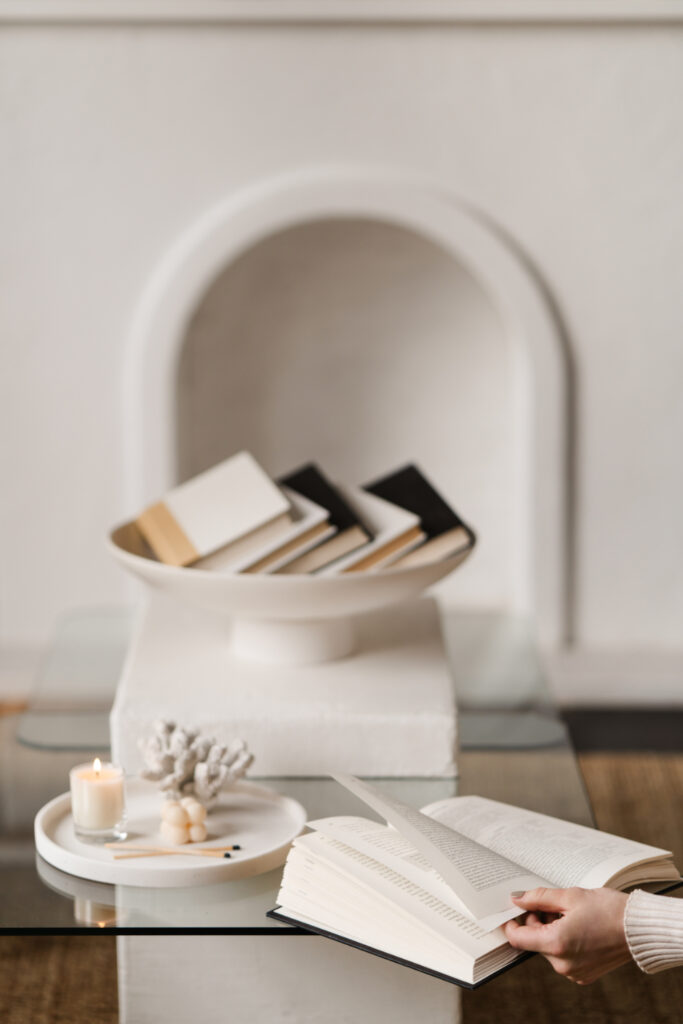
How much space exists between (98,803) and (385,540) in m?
0.51

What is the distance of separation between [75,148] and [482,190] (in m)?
0.97

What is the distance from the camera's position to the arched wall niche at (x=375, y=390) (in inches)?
116

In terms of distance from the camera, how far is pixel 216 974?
1.21 m

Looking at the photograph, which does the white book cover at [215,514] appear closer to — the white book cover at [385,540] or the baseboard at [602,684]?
the white book cover at [385,540]

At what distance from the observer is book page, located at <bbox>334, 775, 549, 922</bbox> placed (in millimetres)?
1009

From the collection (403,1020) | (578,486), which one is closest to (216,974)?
(403,1020)

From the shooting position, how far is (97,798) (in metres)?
1.15

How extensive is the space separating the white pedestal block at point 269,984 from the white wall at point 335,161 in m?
1.87

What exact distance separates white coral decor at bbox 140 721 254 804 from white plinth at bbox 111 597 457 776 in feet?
0.47

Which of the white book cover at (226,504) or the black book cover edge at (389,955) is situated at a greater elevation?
the white book cover at (226,504)

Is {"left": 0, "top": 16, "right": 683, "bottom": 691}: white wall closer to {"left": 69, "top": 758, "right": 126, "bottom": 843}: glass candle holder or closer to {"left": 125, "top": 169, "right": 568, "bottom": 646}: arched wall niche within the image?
{"left": 125, "top": 169, "right": 568, "bottom": 646}: arched wall niche

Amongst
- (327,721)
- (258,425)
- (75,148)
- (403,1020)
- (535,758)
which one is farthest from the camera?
(258,425)

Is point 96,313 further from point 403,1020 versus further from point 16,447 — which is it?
point 403,1020

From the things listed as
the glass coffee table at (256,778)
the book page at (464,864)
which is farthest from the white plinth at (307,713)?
the book page at (464,864)
